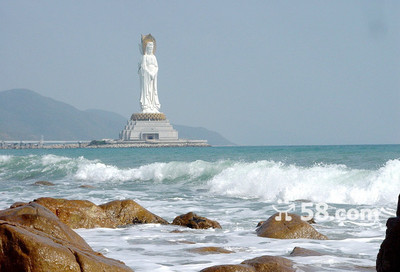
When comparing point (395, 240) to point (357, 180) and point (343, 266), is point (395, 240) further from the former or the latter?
point (357, 180)

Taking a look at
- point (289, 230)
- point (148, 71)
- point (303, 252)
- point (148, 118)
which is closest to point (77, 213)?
point (289, 230)

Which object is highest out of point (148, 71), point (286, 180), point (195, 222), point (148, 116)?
point (148, 71)

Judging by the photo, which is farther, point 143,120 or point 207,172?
point 143,120

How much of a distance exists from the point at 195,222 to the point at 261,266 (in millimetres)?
3974

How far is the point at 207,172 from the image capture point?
24016 mm

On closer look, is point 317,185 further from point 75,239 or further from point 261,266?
point 75,239

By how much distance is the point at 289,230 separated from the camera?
8.11 meters

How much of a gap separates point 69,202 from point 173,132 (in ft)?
289

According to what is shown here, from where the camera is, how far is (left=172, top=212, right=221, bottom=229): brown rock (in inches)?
367

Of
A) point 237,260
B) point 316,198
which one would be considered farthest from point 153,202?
point 237,260

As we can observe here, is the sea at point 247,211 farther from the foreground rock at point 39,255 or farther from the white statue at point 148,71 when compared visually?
the white statue at point 148,71

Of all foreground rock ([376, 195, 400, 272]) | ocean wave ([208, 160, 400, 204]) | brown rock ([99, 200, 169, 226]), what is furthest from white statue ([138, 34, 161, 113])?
foreground rock ([376, 195, 400, 272])

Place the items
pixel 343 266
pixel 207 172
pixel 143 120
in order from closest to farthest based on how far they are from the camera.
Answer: pixel 343 266
pixel 207 172
pixel 143 120

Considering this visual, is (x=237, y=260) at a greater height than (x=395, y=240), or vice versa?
(x=395, y=240)
